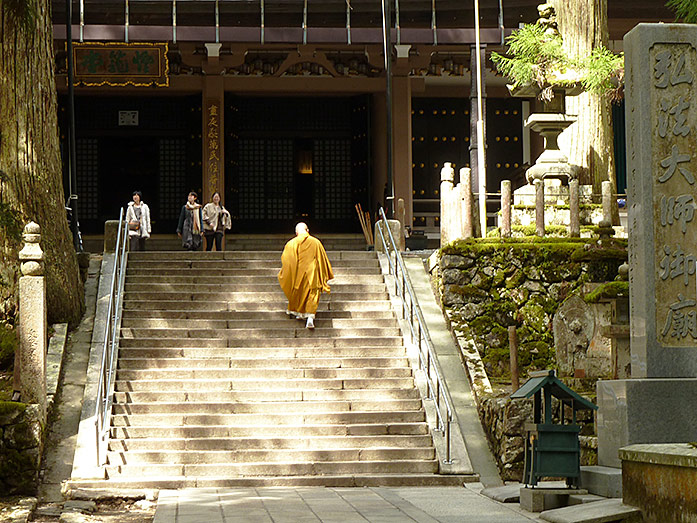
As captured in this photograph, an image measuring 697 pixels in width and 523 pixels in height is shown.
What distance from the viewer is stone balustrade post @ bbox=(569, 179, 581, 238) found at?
14945 mm

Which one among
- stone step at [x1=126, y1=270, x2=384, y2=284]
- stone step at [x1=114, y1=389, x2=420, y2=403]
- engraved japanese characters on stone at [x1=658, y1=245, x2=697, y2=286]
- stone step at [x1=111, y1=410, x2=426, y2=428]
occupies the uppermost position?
engraved japanese characters on stone at [x1=658, y1=245, x2=697, y2=286]

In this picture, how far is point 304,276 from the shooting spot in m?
14.8

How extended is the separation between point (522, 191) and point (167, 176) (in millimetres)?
9094

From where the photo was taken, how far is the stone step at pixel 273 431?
12344 mm

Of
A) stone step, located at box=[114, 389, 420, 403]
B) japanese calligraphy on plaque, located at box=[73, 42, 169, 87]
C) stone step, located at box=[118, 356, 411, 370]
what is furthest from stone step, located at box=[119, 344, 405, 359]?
japanese calligraphy on plaque, located at box=[73, 42, 169, 87]

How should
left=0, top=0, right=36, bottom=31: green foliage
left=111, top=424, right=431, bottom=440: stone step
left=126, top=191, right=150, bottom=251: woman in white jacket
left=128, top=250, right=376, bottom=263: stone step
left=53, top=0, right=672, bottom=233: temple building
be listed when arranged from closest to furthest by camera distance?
left=111, top=424, right=431, bottom=440: stone step
left=0, top=0, right=36, bottom=31: green foliage
left=128, top=250, right=376, bottom=263: stone step
left=126, top=191, right=150, bottom=251: woman in white jacket
left=53, top=0, right=672, bottom=233: temple building

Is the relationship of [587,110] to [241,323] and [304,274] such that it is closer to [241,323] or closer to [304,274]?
[304,274]

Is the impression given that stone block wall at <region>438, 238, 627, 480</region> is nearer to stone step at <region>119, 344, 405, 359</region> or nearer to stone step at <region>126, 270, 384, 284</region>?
stone step at <region>119, 344, 405, 359</region>

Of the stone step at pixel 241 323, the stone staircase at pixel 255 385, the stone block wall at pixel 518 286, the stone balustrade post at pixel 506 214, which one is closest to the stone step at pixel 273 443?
the stone staircase at pixel 255 385

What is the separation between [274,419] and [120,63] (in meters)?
9.58

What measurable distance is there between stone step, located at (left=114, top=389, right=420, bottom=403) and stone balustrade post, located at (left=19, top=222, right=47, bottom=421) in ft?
4.25

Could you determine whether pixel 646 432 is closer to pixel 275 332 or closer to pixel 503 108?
pixel 275 332

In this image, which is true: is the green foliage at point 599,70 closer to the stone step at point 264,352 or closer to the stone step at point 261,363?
the stone step at point 264,352

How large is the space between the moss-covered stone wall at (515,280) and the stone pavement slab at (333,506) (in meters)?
3.53
